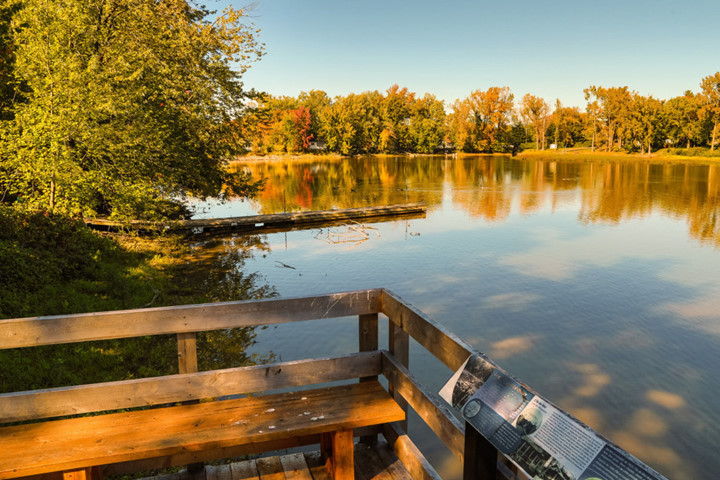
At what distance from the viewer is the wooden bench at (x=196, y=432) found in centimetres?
319

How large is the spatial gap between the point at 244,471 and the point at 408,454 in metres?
1.41

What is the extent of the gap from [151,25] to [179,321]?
64.4ft

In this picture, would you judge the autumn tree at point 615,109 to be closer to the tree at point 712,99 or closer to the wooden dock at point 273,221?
the tree at point 712,99

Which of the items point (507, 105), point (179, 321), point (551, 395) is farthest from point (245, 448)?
point (507, 105)

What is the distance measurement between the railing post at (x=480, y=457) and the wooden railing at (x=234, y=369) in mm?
848

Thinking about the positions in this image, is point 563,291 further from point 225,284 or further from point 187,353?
point 187,353

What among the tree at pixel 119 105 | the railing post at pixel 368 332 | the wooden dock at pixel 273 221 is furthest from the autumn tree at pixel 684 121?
the railing post at pixel 368 332

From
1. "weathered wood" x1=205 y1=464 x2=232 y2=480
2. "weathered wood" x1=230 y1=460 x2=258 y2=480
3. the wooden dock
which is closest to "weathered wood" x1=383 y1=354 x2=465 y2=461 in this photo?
"weathered wood" x1=230 y1=460 x2=258 y2=480

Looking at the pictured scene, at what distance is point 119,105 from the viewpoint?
15.9 metres

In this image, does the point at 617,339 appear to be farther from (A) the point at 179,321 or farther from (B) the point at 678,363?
(A) the point at 179,321

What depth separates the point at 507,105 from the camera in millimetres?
116062

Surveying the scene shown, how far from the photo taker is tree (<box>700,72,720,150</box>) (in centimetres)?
8019

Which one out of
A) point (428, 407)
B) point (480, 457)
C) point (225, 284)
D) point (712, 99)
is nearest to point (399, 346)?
point (428, 407)

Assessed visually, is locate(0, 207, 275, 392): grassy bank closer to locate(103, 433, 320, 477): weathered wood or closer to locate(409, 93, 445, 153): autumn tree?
locate(103, 433, 320, 477): weathered wood
